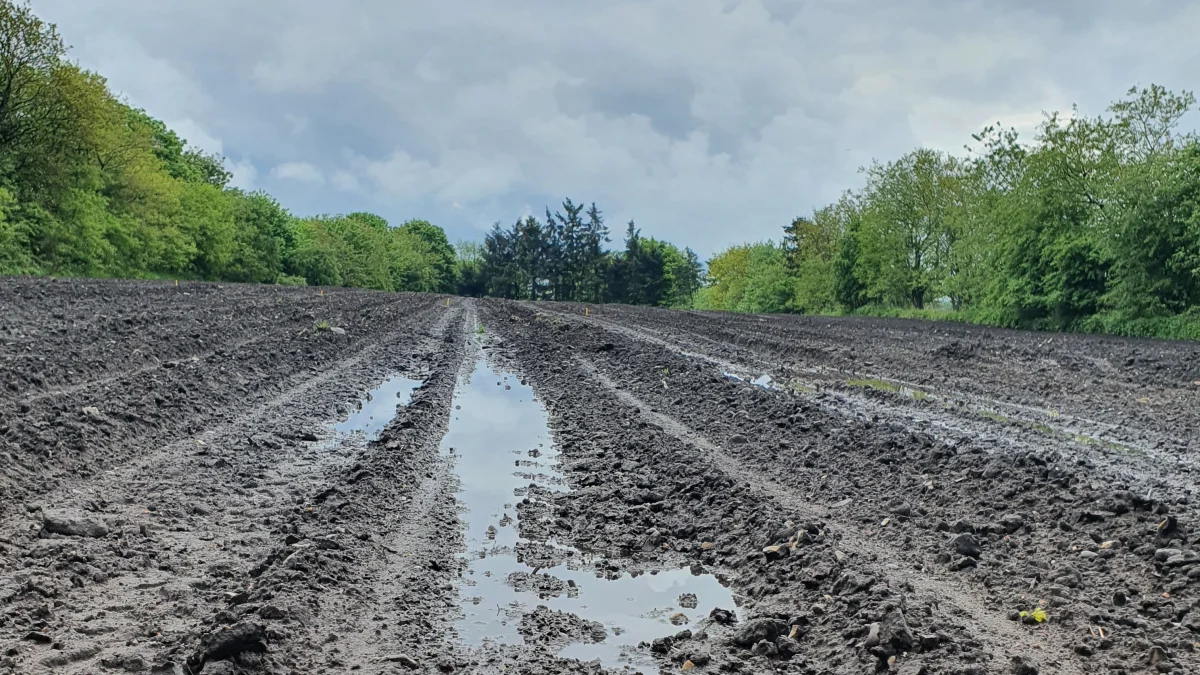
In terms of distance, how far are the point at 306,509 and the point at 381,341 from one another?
14.0m

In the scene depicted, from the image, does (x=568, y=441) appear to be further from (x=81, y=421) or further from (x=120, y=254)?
(x=120, y=254)

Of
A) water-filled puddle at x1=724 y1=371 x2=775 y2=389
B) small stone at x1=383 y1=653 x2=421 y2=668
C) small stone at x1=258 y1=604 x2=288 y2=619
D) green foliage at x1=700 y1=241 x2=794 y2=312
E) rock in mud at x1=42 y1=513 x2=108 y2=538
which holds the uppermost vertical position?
green foliage at x1=700 y1=241 x2=794 y2=312

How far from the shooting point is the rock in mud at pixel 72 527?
5.16m

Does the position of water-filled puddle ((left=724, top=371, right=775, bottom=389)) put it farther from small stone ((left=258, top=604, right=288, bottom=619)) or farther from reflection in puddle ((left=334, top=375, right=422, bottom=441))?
small stone ((left=258, top=604, right=288, bottom=619))

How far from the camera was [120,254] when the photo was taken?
49094mm

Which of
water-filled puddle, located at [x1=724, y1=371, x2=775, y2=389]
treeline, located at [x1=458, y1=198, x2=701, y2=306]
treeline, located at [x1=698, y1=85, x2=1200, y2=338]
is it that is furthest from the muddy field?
treeline, located at [x1=458, y1=198, x2=701, y2=306]

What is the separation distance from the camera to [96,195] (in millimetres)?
45906

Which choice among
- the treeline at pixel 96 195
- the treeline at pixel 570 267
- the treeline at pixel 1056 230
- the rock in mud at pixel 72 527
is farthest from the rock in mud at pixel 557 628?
the treeline at pixel 570 267

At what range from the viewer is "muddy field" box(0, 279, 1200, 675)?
3.92 meters

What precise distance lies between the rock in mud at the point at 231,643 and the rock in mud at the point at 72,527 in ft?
6.87

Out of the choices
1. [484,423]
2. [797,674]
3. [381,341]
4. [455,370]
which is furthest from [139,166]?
[797,674]

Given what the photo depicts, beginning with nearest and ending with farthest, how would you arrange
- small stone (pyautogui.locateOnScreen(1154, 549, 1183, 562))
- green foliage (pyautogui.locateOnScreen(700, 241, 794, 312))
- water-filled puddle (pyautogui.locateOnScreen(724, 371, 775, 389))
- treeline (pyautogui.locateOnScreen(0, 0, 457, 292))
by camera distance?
small stone (pyautogui.locateOnScreen(1154, 549, 1183, 562)) → water-filled puddle (pyautogui.locateOnScreen(724, 371, 775, 389)) → treeline (pyautogui.locateOnScreen(0, 0, 457, 292)) → green foliage (pyautogui.locateOnScreen(700, 241, 794, 312))

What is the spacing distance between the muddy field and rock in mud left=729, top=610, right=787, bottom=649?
0.04 ft

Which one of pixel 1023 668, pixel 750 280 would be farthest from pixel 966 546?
pixel 750 280
